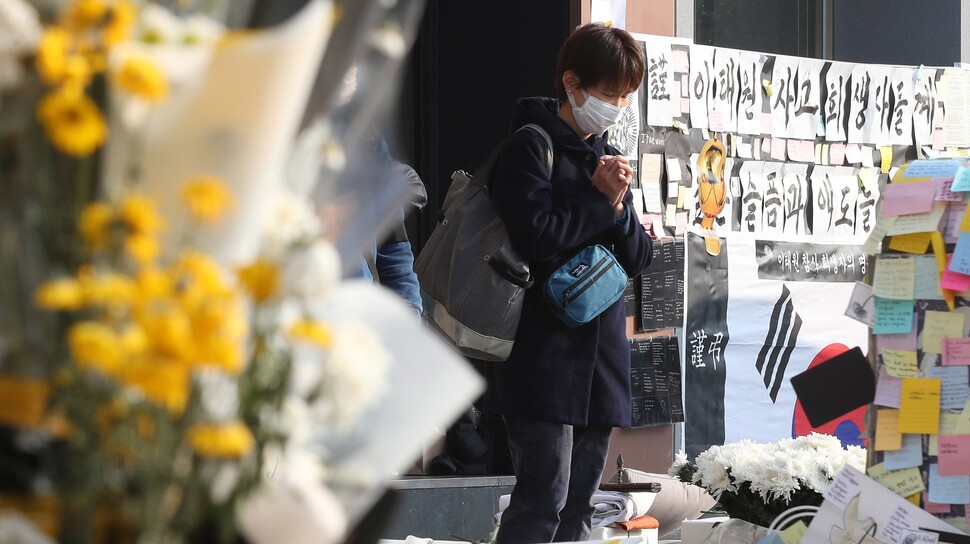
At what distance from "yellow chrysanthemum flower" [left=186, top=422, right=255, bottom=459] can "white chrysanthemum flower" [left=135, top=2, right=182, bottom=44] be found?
0.85ft

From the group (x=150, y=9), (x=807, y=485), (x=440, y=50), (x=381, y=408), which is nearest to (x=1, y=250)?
(x=150, y=9)

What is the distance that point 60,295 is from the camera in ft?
2.48

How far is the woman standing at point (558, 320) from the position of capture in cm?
337

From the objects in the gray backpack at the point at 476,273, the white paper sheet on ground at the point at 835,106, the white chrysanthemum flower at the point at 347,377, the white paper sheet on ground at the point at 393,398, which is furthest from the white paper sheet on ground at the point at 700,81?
the white chrysanthemum flower at the point at 347,377

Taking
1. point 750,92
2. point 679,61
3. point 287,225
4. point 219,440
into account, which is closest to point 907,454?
point 287,225

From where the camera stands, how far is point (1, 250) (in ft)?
2.70

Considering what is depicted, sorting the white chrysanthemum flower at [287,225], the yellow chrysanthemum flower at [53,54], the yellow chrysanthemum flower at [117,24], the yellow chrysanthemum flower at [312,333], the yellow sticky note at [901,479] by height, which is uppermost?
the yellow chrysanthemum flower at [117,24]

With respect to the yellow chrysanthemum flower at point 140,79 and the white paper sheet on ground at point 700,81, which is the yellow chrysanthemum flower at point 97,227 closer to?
the yellow chrysanthemum flower at point 140,79

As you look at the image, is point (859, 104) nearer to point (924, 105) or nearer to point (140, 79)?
point (924, 105)

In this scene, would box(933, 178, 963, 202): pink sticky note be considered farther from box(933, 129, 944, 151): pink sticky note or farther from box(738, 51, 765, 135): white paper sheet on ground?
box(933, 129, 944, 151): pink sticky note

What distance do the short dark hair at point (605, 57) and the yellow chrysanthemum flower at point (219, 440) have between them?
9.25ft

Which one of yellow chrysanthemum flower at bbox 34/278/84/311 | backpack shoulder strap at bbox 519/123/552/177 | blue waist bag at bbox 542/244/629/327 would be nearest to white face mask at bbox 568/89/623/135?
backpack shoulder strap at bbox 519/123/552/177

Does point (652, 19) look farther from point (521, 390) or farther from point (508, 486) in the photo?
point (521, 390)

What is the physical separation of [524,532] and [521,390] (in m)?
0.37
